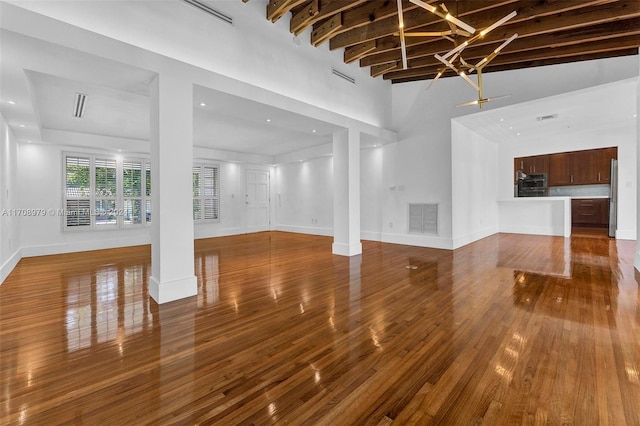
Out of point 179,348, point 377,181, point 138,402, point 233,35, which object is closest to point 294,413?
point 138,402

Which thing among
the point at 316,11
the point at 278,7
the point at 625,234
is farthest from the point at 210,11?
the point at 625,234

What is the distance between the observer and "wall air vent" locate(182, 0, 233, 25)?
3410 mm

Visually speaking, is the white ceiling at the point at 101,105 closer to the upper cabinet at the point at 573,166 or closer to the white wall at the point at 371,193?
the white wall at the point at 371,193

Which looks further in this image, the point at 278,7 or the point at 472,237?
the point at 472,237

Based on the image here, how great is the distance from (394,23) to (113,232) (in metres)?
7.65

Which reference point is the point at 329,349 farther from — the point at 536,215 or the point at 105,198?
the point at 536,215

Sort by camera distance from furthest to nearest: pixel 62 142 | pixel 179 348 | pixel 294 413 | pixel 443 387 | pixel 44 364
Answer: pixel 62 142 < pixel 179 348 < pixel 44 364 < pixel 443 387 < pixel 294 413

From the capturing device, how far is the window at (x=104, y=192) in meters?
6.57

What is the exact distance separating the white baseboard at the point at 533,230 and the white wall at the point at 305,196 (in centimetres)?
544

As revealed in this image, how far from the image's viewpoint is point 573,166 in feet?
29.5

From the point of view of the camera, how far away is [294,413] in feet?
4.80

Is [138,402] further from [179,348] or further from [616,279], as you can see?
[616,279]

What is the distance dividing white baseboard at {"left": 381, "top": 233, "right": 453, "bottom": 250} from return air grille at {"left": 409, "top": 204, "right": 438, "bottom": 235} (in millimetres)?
130

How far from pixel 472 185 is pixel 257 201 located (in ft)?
22.2
